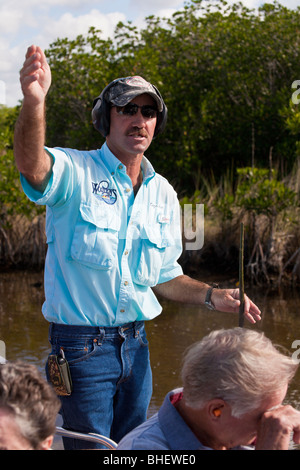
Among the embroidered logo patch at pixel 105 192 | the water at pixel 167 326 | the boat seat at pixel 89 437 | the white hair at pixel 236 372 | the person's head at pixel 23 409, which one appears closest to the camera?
the person's head at pixel 23 409

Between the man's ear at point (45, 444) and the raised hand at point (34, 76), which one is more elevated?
the raised hand at point (34, 76)

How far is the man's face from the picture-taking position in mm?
2936

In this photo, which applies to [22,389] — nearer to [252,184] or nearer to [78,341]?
[78,341]

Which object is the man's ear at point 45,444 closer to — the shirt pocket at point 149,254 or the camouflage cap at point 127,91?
the shirt pocket at point 149,254

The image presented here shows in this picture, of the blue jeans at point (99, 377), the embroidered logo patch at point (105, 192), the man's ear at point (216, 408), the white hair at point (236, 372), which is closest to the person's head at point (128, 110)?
the embroidered logo patch at point (105, 192)

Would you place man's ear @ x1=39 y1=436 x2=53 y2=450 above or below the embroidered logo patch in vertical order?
below

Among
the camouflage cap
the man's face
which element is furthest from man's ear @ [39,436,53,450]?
the camouflage cap

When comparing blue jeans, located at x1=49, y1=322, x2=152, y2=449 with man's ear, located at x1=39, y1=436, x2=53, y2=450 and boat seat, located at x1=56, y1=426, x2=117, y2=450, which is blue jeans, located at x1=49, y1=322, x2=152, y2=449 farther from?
man's ear, located at x1=39, y1=436, x2=53, y2=450

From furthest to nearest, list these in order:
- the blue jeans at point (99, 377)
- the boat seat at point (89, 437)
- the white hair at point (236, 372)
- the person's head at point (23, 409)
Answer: the blue jeans at point (99, 377), the boat seat at point (89, 437), the white hair at point (236, 372), the person's head at point (23, 409)

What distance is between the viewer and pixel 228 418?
2.01 meters

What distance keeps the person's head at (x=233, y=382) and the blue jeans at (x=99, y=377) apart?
739 mm

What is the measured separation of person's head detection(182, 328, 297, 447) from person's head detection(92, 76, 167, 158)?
1.20 meters

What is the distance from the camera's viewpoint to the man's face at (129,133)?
2.94 m
